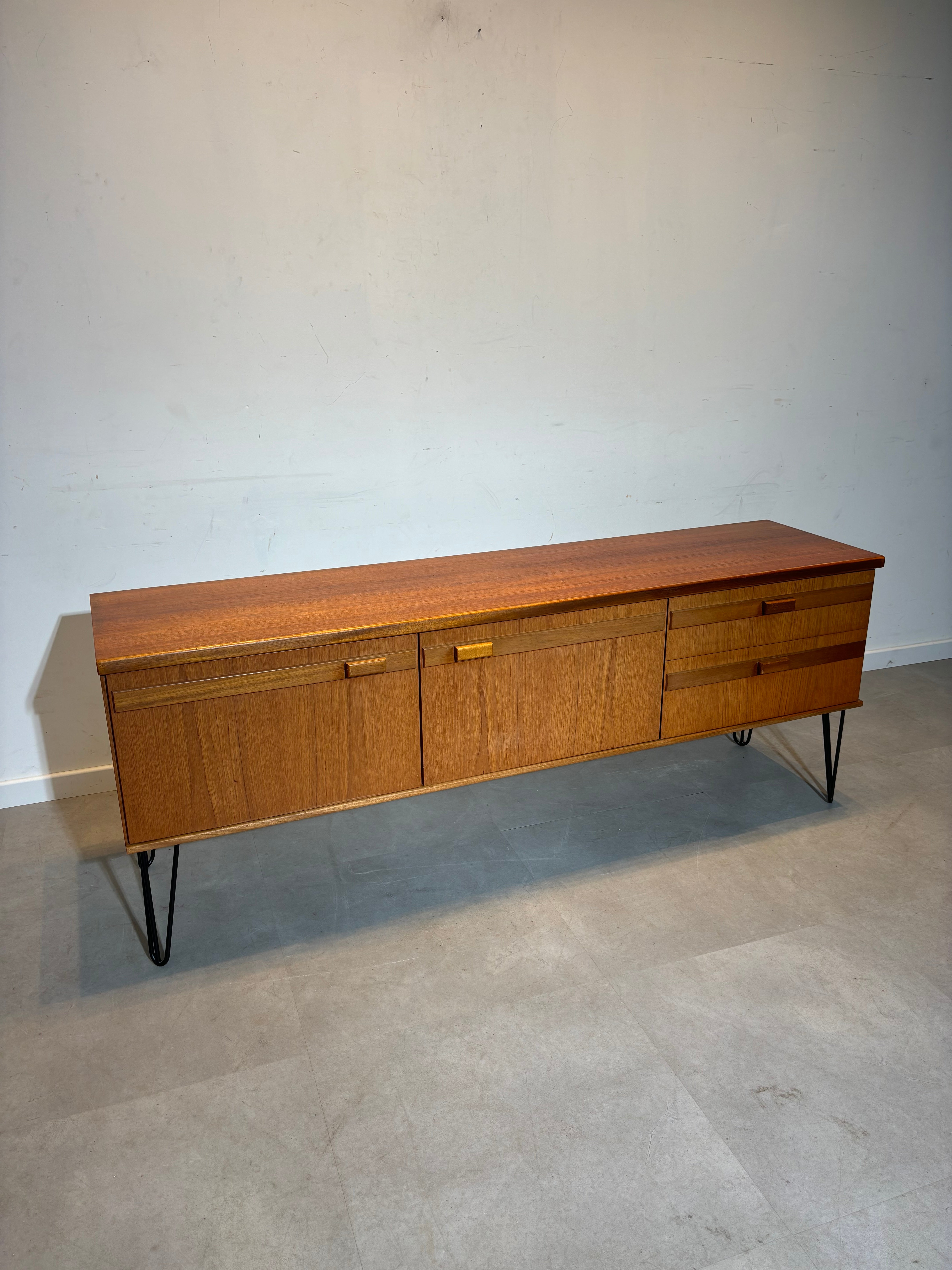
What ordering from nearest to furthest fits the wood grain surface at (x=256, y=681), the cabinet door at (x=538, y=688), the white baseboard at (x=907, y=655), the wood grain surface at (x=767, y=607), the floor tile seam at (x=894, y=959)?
the wood grain surface at (x=256, y=681)
the floor tile seam at (x=894, y=959)
the cabinet door at (x=538, y=688)
the wood grain surface at (x=767, y=607)
the white baseboard at (x=907, y=655)

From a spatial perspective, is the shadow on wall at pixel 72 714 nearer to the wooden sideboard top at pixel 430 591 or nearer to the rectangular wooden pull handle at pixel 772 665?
the wooden sideboard top at pixel 430 591

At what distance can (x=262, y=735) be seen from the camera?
1.99 metres

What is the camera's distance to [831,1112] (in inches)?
67.2

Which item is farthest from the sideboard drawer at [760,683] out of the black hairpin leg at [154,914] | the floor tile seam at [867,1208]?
the black hairpin leg at [154,914]

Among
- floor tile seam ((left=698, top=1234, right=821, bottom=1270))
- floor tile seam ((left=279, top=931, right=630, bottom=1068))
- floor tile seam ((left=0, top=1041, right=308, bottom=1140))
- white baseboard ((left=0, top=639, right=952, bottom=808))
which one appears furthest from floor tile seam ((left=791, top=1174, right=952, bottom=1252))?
white baseboard ((left=0, top=639, right=952, bottom=808))

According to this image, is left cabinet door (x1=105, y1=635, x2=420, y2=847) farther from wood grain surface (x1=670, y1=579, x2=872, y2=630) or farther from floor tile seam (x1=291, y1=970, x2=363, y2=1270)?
wood grain surface (x1=670, y1=579, x2=872, y2=630)

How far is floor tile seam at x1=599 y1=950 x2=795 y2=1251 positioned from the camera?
1.52m

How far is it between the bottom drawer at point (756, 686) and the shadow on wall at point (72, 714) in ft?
5.28

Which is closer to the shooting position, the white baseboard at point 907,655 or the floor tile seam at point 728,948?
the floor tile seam at point 728,948

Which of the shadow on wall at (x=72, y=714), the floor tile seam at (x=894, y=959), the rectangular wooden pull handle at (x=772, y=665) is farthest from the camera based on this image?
the shadow on wall at (x=72, y=714)

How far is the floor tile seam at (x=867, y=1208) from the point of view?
58.9 inches

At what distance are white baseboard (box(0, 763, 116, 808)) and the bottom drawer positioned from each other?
163 centimetres

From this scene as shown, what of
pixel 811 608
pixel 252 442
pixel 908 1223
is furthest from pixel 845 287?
pixel 908 1223

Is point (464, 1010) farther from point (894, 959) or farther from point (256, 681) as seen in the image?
point (894, 959)
